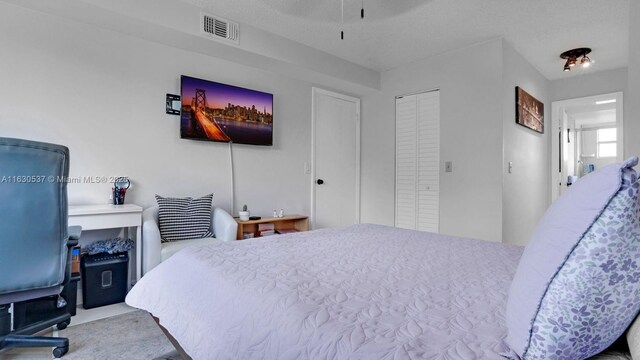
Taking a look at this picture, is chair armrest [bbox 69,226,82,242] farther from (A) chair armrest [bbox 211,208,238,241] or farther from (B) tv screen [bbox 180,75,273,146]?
(B) tv screen [bbox 180,75,273,146]

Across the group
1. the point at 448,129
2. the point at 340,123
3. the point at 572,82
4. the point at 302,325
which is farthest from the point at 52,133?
the point at 572,82

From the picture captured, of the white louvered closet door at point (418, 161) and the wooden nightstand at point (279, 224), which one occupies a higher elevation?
the white louvered closet door at point (418, 161)

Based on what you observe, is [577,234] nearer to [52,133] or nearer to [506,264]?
[506,264]

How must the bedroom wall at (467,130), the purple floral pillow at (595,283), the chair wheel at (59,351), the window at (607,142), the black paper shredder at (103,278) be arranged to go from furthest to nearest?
the window at (607,142) < the bedroom wall at (467,130) < the black paper shredder at (103,278) < the chair wheel at (59,351) < the purple floral pillow at (595,283)

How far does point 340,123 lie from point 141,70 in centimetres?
252

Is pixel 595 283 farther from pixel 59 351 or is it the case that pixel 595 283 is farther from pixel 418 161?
pixel 418 161

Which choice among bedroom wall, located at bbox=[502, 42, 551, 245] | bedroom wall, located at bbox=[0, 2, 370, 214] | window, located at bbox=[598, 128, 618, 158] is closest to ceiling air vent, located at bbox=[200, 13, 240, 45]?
bedroom wall, located at bbox=[0, 2, 370, 214]

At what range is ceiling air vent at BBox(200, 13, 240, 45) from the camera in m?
2.85

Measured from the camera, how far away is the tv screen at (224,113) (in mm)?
3180

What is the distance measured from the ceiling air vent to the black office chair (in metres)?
1.70

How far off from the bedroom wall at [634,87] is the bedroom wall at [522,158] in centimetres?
142

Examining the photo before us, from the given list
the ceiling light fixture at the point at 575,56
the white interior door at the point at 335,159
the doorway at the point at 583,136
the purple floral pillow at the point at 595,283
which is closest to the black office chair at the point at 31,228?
the purple floral pillow at the point at 595,283

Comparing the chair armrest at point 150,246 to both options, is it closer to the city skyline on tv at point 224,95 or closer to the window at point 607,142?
the city skyline on tv at point 224,95

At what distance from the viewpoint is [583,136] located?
7.98 meters
